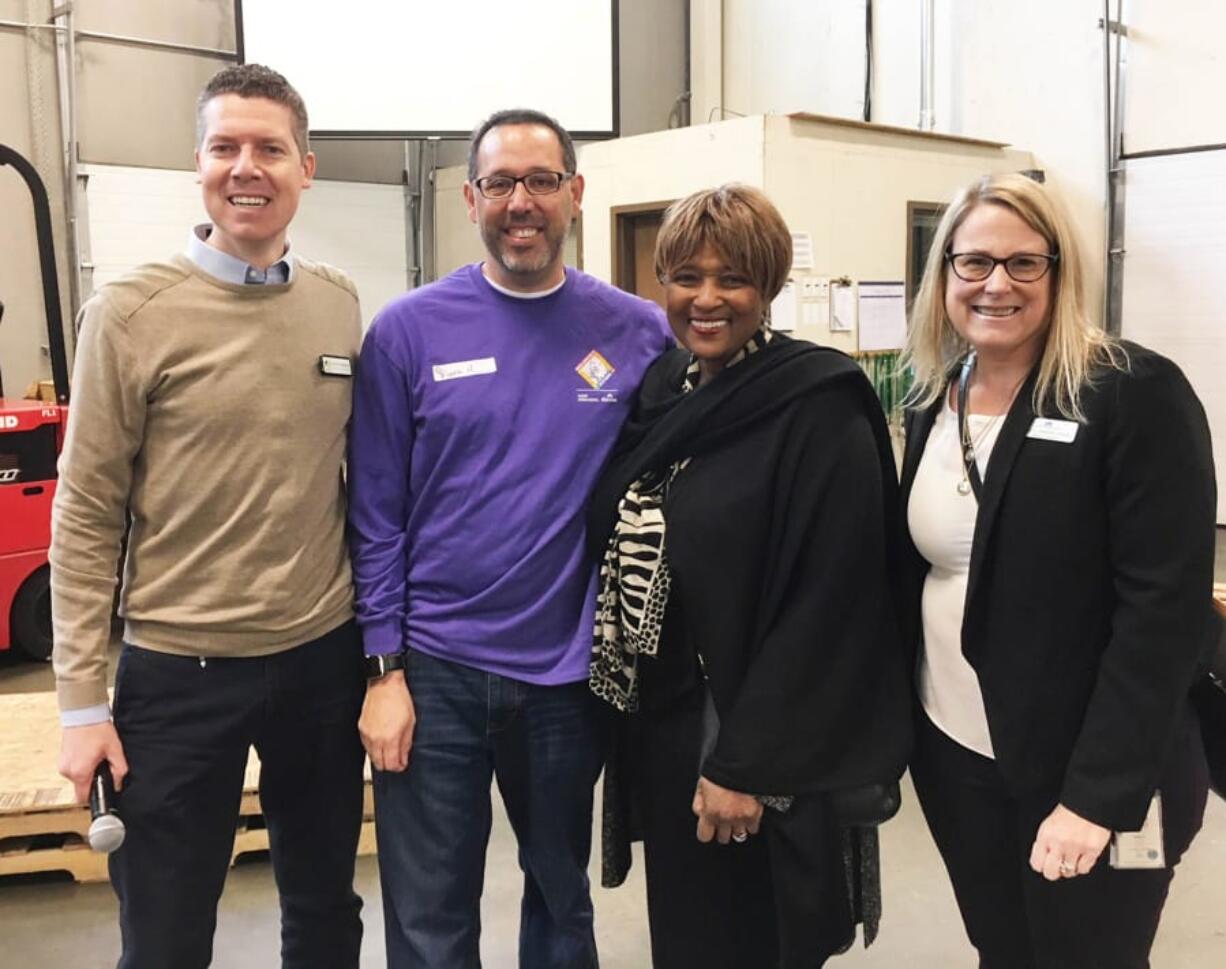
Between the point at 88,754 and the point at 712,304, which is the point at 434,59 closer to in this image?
the point at 712,304

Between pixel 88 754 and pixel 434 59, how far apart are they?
5435mm

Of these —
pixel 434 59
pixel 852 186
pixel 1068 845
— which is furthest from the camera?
pixel 434 59

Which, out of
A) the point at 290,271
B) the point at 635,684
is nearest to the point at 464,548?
the point at 635,684

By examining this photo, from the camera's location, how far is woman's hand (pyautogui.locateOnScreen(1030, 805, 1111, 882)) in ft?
4.43

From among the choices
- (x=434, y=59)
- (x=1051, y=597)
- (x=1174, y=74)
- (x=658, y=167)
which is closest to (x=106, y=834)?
(x=1051, y=597)

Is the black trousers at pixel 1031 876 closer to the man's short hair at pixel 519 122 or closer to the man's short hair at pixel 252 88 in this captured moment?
the man's short hair at pixel 519 122

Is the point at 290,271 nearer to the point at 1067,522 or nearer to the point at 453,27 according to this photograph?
the point at 1067,522

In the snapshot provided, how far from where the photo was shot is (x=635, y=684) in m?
→ 1.64

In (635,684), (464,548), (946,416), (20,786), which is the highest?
(946,416)

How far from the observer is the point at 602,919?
260 cm

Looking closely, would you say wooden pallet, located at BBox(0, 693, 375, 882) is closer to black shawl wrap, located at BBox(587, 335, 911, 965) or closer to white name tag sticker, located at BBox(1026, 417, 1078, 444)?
black shawl wrap, located at BBox(587, 335, 911, 965)

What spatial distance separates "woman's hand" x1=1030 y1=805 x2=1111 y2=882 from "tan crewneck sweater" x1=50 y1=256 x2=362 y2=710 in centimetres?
111

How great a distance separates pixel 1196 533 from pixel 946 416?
1.24 feet

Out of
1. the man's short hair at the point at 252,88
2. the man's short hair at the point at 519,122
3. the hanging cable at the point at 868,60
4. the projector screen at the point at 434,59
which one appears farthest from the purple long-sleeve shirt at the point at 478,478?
the hanging cable at the point at 868,60
